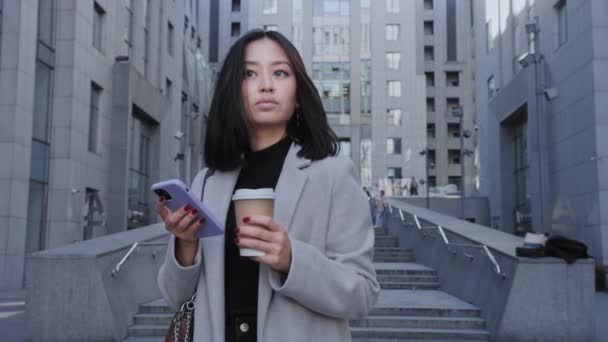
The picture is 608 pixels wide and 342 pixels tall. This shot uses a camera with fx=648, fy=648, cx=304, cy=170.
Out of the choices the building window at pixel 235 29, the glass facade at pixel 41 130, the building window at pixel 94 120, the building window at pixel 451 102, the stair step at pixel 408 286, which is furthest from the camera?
the building window at pixel 451 102

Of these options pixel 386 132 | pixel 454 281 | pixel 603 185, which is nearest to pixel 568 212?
pixel 603 185

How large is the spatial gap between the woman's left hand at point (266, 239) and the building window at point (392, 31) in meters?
57.9

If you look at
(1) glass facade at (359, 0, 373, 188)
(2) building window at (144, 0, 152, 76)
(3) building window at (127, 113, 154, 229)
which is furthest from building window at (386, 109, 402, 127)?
(2) building window at (144, 0, 152, 76)

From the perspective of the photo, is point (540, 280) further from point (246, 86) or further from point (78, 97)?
point (78, 97)

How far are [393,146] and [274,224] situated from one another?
55994mm

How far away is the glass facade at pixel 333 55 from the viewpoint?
188 ft

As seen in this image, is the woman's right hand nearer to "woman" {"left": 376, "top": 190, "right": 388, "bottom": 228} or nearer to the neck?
the neck

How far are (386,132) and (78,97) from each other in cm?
3705

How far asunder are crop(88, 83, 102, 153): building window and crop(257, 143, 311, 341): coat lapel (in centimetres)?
2494

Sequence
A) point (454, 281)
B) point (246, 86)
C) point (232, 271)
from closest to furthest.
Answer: point (232, 271)
point (246, 86)
point (454, 281)

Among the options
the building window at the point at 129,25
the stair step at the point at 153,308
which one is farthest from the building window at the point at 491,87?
the stair step at the point at 153,308

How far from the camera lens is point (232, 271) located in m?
2.01

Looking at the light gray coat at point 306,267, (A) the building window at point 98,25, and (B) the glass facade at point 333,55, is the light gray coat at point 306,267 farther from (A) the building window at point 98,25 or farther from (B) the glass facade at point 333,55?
(B) the glass facade at point 333,55

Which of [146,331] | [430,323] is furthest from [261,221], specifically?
[430,323]
